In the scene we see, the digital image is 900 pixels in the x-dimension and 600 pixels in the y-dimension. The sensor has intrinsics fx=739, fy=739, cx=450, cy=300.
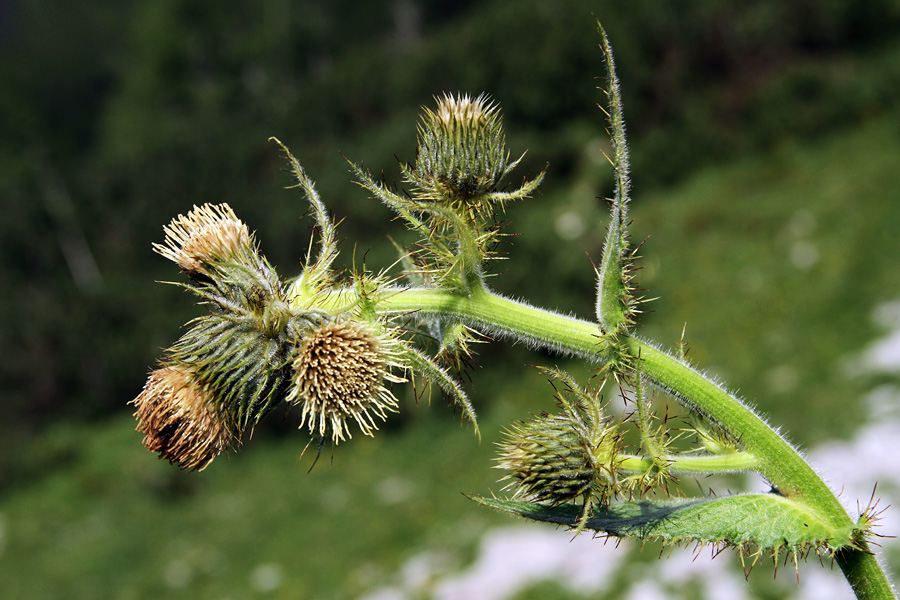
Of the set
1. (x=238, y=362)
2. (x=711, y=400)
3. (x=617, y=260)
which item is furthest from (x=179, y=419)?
(x=711, y=400)

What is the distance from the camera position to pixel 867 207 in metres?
17.7

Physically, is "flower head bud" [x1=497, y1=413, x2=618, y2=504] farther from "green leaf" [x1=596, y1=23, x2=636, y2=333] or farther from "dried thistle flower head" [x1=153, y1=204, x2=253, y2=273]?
"dried thistle flower head" [x1=153, y1=204, x2=253, y2=273]

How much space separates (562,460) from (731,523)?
479mm

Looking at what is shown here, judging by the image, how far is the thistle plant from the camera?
6.42 ft

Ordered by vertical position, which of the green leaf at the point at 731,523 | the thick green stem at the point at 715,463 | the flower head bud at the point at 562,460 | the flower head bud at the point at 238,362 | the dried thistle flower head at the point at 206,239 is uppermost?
the dried thistle flower head at the point at 206,239

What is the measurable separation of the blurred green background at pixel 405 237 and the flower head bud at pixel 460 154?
4.51 meters

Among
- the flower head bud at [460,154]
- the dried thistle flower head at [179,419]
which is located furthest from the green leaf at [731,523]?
the flower head bud at [460,154]

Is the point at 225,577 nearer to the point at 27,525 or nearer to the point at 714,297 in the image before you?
the point at 27,525

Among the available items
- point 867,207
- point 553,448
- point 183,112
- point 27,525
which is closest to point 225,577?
point 27,525

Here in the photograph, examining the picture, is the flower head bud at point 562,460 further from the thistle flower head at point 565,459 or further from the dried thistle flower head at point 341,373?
the dried thistle flower head at point 341,373

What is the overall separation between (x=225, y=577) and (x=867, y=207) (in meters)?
16.6

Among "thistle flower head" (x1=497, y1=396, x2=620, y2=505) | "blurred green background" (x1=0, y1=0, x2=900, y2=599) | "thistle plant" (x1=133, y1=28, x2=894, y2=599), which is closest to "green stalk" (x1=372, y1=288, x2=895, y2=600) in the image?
"thistle plant" (x1=133, y1=28, x2=894, y2=599)

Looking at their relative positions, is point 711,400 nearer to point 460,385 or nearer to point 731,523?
point 731,523

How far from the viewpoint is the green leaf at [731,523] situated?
1890mm
